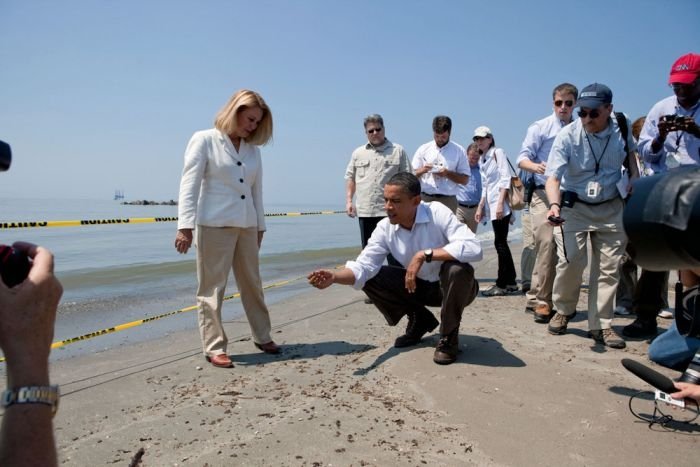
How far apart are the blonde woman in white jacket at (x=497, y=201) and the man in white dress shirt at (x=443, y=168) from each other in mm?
599

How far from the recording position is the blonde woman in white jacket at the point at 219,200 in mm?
3783

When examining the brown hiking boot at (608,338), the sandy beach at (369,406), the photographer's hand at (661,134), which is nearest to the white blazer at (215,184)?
the sandy beach at (369,406)

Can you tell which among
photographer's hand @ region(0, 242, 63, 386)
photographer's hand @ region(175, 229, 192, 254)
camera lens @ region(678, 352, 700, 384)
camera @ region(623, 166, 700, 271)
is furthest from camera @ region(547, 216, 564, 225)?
photographer's hand @ region(0, 242, 63, 386)

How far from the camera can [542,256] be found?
15.9 ft

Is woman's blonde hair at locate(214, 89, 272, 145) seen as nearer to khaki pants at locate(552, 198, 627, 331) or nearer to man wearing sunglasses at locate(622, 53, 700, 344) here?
khaki pants at locate(552, 198, 627, 331)

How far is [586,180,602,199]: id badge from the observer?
13.1 ft

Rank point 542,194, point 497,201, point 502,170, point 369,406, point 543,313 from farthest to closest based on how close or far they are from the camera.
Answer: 1. point 502,170
2. point 497,201
3. point 542,194
4. point 543,313
5. point 369,406

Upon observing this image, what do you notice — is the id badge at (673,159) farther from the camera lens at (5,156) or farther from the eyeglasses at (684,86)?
the camera lens at (5,156)

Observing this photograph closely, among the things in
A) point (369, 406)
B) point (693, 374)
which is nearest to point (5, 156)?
point (369, 406)

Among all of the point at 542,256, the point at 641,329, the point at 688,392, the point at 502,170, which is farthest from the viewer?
the point at 502,170

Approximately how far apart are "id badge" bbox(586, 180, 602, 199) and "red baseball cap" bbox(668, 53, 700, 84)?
2.89 feet

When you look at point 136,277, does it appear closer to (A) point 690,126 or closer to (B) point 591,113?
(B) point 591,113

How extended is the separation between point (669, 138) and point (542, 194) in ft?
4.28

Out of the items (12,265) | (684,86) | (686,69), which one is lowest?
(12,265)
